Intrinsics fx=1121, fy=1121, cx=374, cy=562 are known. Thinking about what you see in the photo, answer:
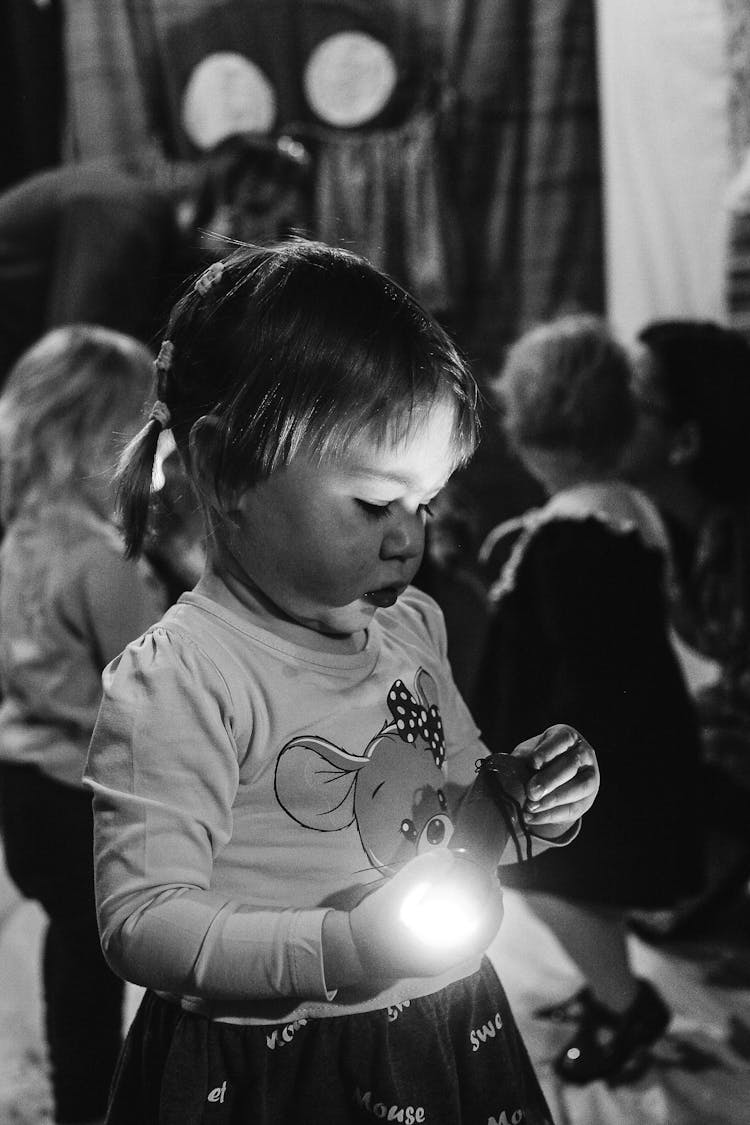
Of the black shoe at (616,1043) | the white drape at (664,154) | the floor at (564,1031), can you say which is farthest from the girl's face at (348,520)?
the white drape at (664,154)

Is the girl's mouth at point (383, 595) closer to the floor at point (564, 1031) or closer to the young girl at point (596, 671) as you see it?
the young girl at point (596, 671)

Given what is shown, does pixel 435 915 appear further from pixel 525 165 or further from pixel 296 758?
pixel 525 165

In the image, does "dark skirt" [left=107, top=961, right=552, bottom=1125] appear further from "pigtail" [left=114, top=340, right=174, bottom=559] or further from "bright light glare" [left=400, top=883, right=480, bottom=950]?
"pigtail" [left=114, top=340, right=174, bottom=559]

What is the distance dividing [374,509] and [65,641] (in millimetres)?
375

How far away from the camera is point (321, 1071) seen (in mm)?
512

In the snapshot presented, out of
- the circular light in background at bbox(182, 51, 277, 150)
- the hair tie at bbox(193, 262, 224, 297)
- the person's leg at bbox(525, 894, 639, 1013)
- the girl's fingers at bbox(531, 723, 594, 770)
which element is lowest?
Result: the person's leg at bbox(525, 894, 639, 1013)

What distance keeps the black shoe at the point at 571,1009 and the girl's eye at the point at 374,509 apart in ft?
3.15

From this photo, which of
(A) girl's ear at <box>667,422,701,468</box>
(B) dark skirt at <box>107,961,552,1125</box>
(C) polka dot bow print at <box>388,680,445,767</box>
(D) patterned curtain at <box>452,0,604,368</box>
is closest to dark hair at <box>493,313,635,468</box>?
(A) girl's ear at <box>667,422,701,468</box>

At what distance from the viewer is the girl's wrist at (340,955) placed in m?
0.43

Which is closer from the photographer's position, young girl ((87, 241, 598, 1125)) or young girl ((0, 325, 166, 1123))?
young girl ((87, 241, 598, 1125))

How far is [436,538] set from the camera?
2.40 feet

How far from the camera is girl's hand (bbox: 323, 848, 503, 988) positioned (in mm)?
416

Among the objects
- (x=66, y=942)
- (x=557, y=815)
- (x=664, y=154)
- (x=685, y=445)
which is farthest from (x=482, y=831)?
(x=664, y=154)

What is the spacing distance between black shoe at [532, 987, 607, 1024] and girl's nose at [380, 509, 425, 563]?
3.09ft
